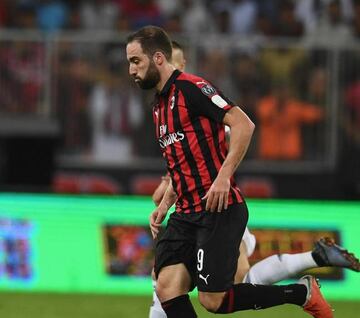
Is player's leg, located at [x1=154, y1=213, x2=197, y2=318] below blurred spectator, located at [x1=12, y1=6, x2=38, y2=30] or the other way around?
below

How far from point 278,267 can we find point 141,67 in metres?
1.94

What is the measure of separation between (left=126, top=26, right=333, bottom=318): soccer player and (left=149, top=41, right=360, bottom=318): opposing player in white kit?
81 centimetres

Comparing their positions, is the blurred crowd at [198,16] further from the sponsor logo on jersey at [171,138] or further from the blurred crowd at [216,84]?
the sponsor logo on jersey at [171,138]

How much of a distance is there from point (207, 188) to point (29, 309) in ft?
9.92

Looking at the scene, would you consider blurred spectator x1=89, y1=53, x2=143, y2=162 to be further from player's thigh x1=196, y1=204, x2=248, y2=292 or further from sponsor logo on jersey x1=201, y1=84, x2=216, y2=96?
sponsor logo on jersey x1=201, y1=84, x2=216, y2=96

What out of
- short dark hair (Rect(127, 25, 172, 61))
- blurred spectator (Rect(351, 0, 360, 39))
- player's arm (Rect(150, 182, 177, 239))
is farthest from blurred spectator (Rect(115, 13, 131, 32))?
short dark hair (Rect(127, 25, 172, 61))

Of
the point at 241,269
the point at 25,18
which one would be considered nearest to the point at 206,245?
the point at 241,269

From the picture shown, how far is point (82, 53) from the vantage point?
1345cm

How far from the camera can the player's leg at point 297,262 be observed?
7.44 metres

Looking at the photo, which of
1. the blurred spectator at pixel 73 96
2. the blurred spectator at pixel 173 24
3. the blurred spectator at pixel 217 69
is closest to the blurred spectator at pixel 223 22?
the blurred spectator at pixel 173 24

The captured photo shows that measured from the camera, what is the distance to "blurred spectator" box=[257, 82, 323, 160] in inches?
513

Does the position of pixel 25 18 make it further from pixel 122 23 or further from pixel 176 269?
pixel 176 269

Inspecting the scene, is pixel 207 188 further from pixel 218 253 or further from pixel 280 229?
pixel 280 229

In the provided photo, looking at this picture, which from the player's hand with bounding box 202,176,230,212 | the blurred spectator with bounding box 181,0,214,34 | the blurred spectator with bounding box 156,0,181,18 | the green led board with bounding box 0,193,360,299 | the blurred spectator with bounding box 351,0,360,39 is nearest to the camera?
the player's hand with bounding box 202,176,230,212
